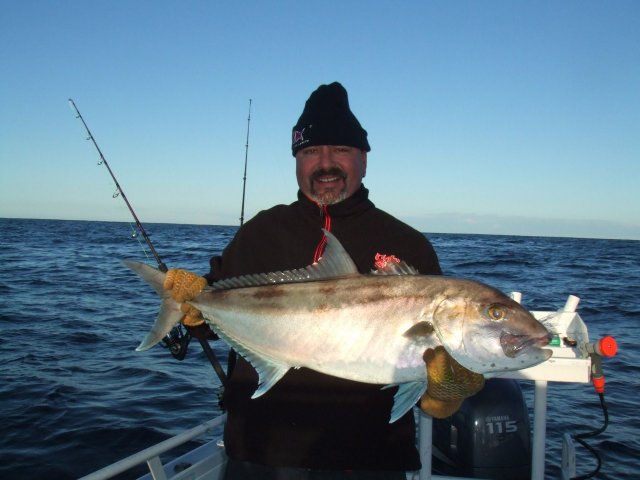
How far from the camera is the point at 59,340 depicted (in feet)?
45.4

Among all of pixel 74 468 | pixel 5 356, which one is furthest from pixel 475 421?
pixel 5 356

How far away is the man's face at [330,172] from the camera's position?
4.44 m

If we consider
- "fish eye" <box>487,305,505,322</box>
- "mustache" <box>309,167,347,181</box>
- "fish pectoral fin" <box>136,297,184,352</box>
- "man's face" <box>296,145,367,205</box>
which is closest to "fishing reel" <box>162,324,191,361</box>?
"fish pectoral fin" <box>136,297,184,352</box>

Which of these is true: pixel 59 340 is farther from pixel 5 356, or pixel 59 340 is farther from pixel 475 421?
pixel 475 421

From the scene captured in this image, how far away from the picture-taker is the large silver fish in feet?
10.5

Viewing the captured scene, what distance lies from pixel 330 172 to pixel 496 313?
194cm

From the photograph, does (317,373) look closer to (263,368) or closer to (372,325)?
(263,368)

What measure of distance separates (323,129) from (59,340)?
12.3 m

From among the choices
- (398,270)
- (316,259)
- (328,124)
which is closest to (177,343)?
(316,259)

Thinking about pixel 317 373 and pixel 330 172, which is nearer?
pixel 317 373

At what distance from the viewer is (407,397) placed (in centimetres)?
330

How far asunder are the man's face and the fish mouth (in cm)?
183

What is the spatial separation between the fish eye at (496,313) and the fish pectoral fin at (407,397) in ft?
1.99

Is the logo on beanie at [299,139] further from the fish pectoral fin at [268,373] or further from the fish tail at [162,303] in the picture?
the fish pectoral fin at [268,373]
